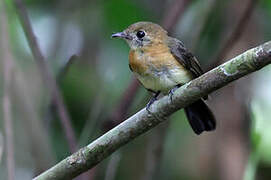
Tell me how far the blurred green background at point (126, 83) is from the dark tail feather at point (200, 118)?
0.38 meters

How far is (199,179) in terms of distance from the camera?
4039 millimetres

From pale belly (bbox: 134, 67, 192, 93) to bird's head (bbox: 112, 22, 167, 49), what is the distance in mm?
298

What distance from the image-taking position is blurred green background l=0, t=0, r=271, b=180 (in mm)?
3963

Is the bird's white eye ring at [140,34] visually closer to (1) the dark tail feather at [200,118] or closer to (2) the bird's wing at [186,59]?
(2) the bird's wing at [186,59]

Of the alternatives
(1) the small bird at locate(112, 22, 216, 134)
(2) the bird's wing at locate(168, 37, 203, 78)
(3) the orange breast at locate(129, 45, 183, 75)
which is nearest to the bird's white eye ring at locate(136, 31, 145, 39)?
(1) the small bird at locate(112, 22, 216, 134)

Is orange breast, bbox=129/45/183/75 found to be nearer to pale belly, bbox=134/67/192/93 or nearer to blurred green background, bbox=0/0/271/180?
pale belly, bbox=134/67/192/93

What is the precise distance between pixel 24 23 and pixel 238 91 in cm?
165

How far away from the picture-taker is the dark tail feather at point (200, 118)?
3.20m

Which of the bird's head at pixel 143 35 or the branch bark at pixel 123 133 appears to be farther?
the bird's head at pixel 143 35

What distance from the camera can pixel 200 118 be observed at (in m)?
3.25

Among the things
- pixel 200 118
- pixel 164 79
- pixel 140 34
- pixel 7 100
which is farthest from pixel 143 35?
pixel 7 100

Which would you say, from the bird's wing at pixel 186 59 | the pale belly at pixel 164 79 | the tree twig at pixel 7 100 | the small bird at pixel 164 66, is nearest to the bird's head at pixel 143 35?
the small bird at pixel 164 66

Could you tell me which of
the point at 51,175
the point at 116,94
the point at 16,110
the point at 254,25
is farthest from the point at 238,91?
the point at 51,175

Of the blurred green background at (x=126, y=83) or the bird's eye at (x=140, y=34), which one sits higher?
the bird's eye at (x=140, y=34)
